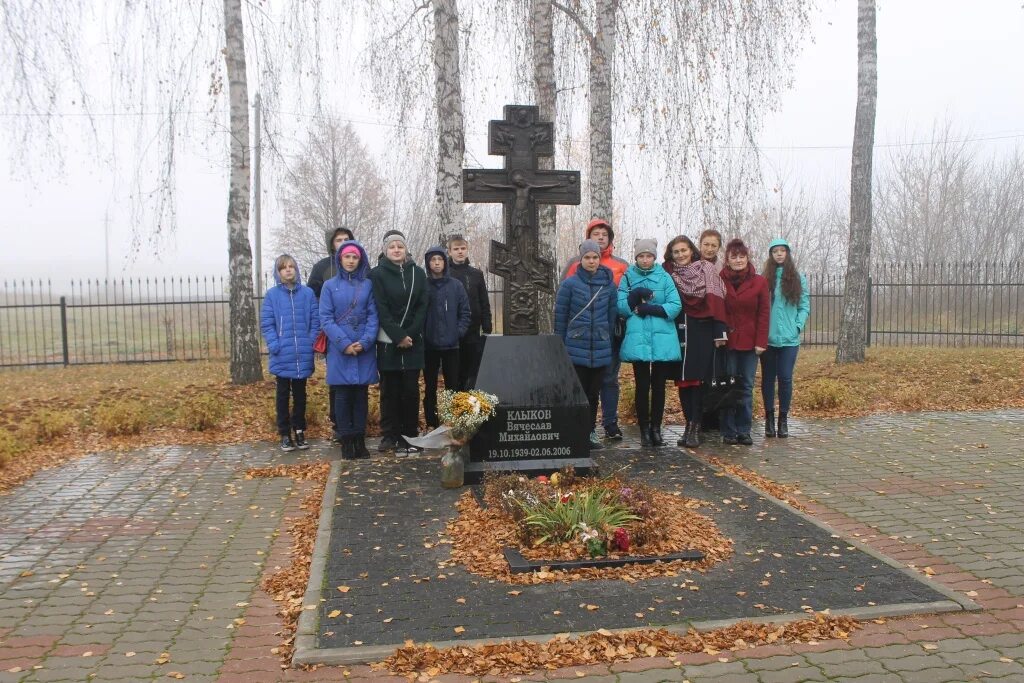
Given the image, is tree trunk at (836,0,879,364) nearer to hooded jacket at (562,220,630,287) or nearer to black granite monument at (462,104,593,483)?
hooded jacket at (562,220,630,287)

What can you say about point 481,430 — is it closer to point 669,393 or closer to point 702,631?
point 702,631

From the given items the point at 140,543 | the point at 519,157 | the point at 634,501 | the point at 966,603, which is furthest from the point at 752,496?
the point at 140,543

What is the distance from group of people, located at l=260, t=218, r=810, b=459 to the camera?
23.4 feet

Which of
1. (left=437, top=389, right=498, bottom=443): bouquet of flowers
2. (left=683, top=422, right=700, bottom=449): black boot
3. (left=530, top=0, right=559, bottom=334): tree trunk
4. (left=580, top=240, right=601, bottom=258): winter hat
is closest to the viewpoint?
(left=437, top=389, right=498, bottom=443): bouquet of flowers

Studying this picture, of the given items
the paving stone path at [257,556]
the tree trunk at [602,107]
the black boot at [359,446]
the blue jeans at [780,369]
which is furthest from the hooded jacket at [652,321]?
the tree trunk at [602,107]

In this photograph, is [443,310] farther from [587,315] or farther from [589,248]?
[589,248]

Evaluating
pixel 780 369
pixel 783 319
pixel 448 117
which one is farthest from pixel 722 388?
pixel 448 117

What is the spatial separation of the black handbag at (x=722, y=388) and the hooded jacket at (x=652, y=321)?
0.64 m

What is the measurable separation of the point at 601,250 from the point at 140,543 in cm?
441

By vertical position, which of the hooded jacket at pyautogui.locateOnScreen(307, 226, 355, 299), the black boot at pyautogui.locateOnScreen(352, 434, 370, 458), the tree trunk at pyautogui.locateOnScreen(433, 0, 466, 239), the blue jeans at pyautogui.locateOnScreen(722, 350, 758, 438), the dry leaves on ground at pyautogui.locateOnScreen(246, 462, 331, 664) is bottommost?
the dry leaves on ground at pyautogui.locateOnScreen(246, 462, 331, 664)

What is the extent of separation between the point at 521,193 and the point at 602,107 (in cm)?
439

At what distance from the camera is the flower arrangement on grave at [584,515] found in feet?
15.2

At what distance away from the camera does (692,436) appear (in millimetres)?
7656

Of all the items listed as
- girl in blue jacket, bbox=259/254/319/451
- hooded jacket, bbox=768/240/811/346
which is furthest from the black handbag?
girl in blue jacket, bbox=259/254/319/451
